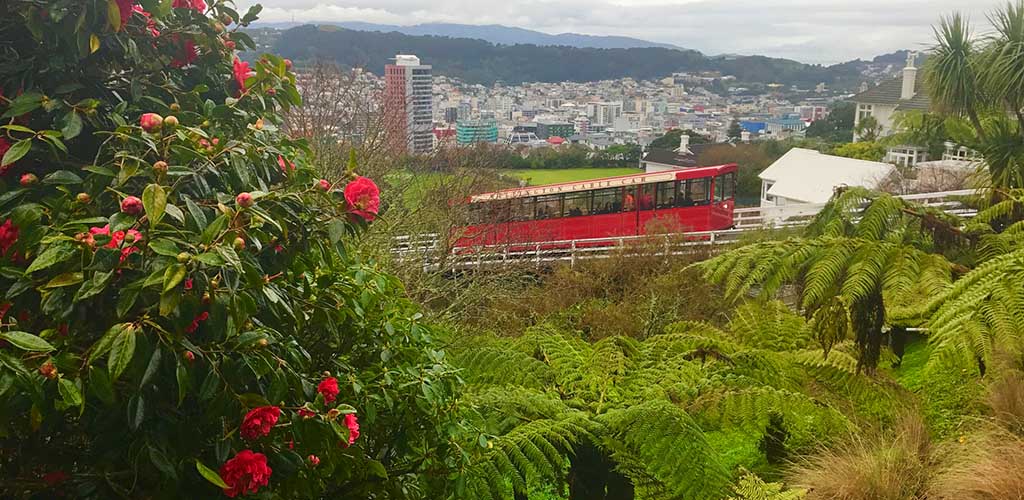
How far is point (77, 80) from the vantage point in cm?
160

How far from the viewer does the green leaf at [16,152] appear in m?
1.31

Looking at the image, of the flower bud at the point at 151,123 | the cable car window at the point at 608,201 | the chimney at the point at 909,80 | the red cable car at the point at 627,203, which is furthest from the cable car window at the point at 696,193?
the chimney at the point at 909,80

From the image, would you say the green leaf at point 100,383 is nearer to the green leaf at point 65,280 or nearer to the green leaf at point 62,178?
the green leaf at point 65,280

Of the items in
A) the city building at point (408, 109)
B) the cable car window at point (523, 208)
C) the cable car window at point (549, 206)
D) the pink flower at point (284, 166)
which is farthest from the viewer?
the cable car window at point (549, 206)

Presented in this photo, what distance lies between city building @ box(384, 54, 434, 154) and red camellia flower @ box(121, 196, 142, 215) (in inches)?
387

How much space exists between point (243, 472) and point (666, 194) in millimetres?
14800

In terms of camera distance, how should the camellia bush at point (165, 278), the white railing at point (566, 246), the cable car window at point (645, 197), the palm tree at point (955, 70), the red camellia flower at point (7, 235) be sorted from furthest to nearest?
the cable car window at point (645, 197) < the white railing at point (566, 246) < the palm tree at point (955, 70) < the red camellia flower at point (7, 235) < the camellia bush at point (165, 278)

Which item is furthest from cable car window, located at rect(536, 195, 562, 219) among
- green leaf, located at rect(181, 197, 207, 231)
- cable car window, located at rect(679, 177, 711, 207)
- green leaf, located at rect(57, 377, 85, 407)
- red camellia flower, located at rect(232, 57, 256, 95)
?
green leaf, located at rect(57, 377, 85, 407)

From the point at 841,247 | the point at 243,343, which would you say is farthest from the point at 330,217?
the point at 841,247

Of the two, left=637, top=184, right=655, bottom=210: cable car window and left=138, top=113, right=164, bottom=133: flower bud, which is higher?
left=138, top=113, right=164, bottom=133: flower bud

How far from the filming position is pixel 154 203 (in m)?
1.20

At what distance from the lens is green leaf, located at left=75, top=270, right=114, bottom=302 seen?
3.85 ft

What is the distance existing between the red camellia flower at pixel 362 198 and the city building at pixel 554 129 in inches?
1236

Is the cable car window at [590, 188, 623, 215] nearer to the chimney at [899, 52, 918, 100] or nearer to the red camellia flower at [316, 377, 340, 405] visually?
the red camellia flower at [316, 377, 340, 405]
